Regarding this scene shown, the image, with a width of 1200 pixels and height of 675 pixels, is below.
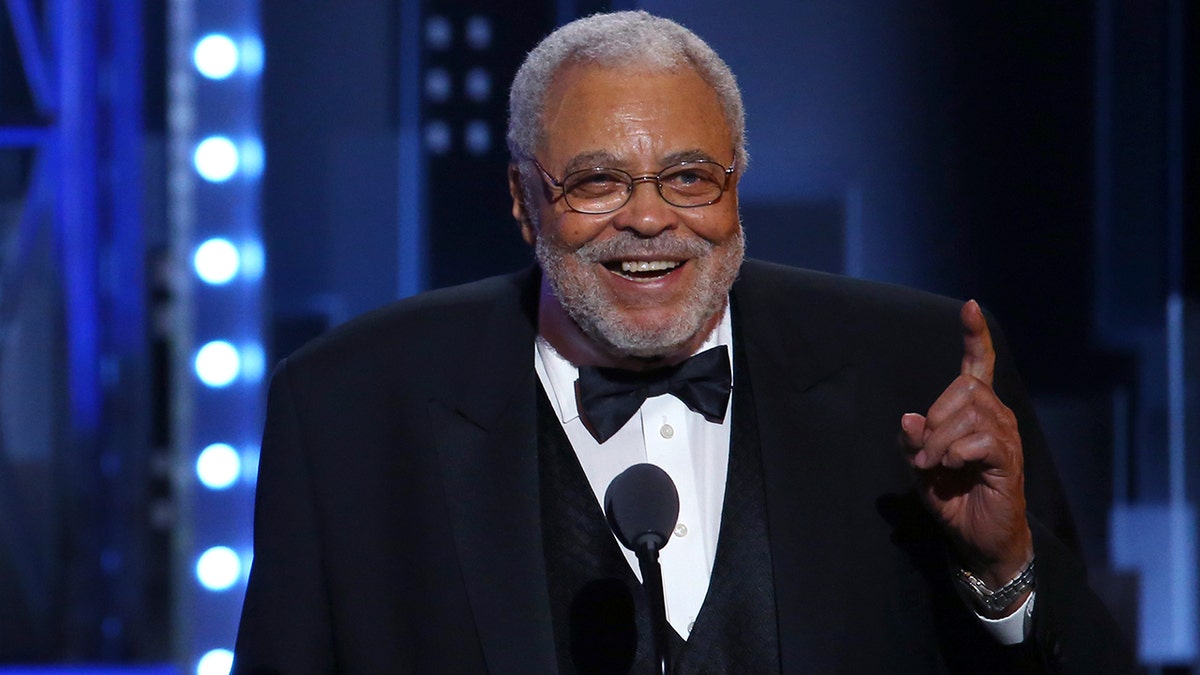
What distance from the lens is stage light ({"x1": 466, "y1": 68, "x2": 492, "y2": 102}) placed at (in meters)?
3.25

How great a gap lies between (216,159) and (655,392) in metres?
1.56

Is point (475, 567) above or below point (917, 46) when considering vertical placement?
below

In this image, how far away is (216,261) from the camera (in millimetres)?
3111

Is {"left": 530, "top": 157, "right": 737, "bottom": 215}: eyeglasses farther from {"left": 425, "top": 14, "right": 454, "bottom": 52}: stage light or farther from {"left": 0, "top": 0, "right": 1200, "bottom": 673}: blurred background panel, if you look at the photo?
{"left": 425, "top": 14, "right": 454, "bottom": 52}: stage light

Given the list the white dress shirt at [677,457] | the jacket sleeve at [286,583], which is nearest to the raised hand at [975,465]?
the white dress shirt at [677,457]

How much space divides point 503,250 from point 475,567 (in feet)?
5.09

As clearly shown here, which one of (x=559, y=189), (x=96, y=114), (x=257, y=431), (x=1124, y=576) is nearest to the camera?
(x=559, y=189)

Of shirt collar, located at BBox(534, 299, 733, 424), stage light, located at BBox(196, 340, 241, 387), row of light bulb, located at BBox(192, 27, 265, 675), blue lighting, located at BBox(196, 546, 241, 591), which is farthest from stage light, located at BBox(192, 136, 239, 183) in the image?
shirt collar, located at BBox(534, 299, 733, 424)

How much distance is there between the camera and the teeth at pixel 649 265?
75.0 inches

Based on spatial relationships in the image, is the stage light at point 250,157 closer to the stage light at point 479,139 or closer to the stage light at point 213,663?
the stage light at point 479,139

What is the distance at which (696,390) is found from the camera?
197 cm

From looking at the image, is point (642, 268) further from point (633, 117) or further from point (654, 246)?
point (633, 117)

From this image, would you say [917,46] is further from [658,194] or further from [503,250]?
[658,194]

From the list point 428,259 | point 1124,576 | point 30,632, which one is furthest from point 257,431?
point 1124,576
